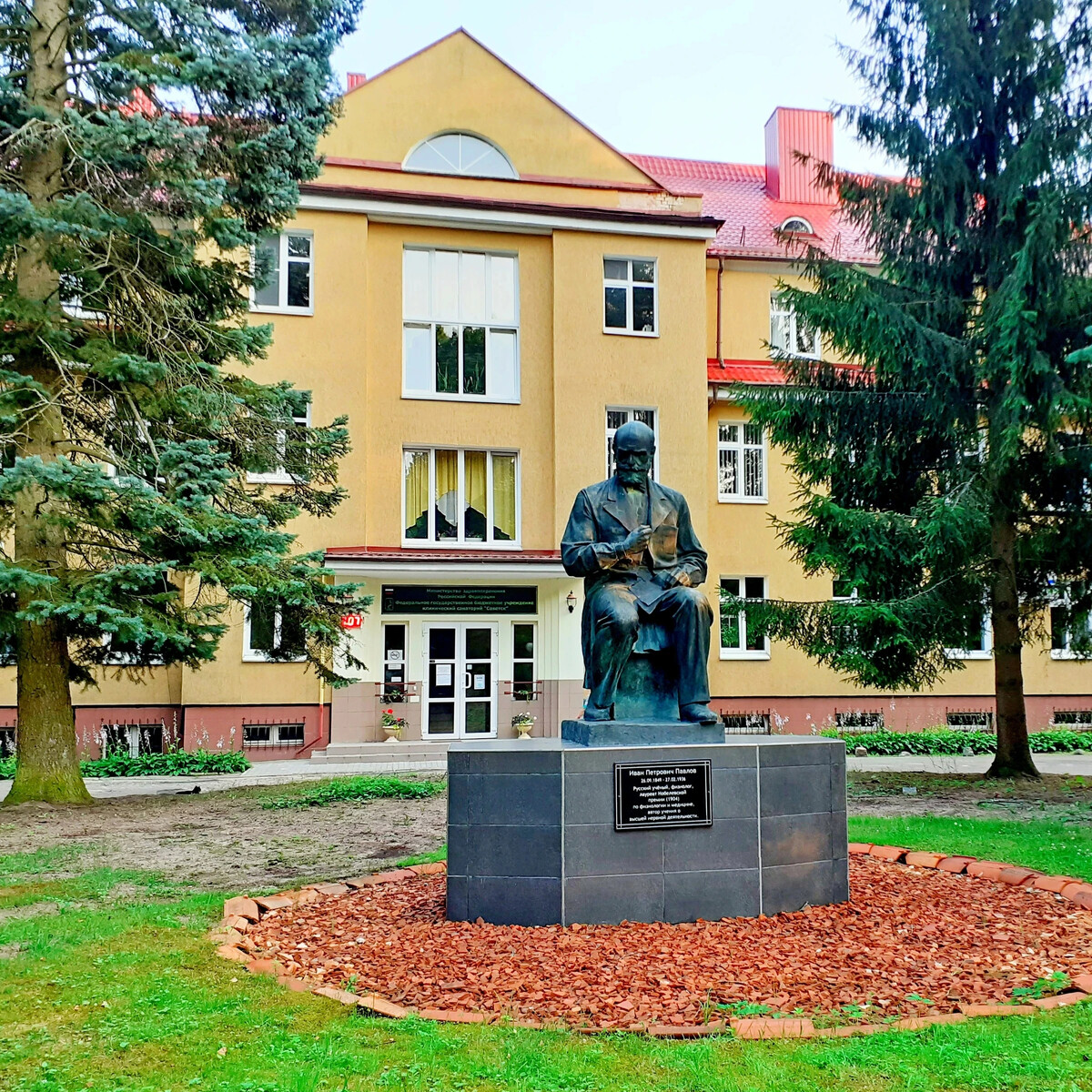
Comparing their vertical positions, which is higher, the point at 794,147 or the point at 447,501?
the point at 794,147

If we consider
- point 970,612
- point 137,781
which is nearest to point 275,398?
point 137,781

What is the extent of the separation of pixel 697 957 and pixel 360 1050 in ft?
6.85

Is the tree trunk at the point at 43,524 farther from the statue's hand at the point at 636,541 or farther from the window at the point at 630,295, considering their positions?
the window at the point at 630,295

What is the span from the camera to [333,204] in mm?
21875

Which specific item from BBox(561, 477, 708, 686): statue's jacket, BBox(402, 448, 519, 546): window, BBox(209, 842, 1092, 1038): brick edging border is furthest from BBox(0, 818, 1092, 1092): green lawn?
BBox(402, 448, 519, 546): window

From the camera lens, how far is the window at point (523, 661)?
74.0 ft

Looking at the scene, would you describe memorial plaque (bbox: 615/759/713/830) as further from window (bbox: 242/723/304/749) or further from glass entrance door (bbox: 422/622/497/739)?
window (bbox: 242/723/304/749)

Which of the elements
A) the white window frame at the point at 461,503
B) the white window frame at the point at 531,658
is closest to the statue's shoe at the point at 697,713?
the white window frame at the point at 461,503

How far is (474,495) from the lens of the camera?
22.8 meters

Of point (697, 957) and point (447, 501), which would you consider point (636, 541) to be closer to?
point (697, 957)

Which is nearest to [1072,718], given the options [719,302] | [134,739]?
[719,302]

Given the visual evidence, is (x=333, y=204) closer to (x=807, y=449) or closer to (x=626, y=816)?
(x=807, y=449)

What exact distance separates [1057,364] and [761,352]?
12.0m

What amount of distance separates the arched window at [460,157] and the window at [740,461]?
7.53 meters
